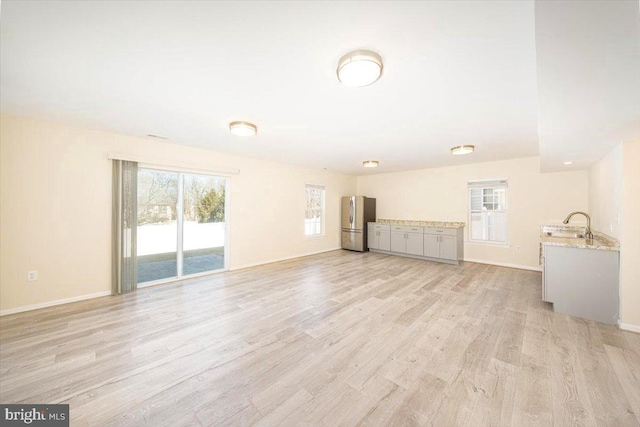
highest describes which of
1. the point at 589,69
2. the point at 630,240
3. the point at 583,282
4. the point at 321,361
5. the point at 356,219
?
the point at 589,69

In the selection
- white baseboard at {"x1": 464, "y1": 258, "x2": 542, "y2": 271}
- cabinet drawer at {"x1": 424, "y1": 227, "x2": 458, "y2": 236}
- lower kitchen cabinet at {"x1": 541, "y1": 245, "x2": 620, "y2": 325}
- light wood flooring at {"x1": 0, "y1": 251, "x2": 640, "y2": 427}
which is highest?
cabinet drawer at {"x1": 424, "y1": 227, "x2": 458, "y2": 236}

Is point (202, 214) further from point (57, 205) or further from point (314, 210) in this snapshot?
point (314, 210)

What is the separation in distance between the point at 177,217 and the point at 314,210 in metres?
3.57

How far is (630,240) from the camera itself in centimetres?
253

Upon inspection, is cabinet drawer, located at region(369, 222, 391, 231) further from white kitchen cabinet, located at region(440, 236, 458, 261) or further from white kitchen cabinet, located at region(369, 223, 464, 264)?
white kitchen cabinet, located at region(440, 236, 458, 261)

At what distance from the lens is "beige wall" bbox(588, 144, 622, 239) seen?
2.74 meters

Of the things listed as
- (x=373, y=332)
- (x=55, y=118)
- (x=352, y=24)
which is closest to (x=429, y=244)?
(x=373, y=332)

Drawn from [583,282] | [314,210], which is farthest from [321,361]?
[314,210]

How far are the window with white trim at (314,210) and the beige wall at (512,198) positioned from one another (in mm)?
2413

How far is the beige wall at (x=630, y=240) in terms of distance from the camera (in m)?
2.49

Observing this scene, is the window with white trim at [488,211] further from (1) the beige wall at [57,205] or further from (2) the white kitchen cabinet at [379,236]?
(1) the beige wall at [57,205]

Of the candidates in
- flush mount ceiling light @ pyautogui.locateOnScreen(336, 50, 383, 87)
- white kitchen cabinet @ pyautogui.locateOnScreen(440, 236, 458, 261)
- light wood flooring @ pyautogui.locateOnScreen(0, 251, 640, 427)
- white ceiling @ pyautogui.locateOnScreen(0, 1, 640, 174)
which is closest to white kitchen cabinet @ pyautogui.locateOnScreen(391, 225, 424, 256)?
white kitchen cabinet @ pyautogui.locateOnScreen(440, 236, 458, 261)

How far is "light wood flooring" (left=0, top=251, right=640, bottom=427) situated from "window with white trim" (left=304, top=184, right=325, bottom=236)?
3.31 meters

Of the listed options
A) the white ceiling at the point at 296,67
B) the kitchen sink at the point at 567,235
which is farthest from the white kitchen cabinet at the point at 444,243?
the white ceiling at the point at 296,67
